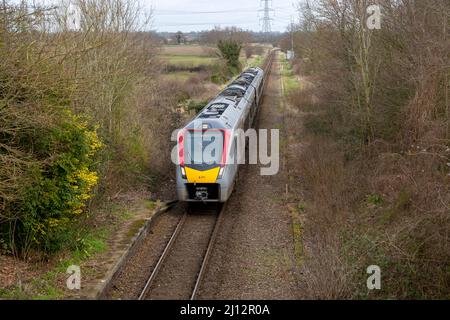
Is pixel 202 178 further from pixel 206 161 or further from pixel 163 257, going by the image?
pixel 163 257

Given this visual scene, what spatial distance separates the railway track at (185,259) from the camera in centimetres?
1004

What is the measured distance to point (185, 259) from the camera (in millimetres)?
11609

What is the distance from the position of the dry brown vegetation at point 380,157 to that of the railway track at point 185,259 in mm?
2302

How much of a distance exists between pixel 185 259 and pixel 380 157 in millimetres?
6753

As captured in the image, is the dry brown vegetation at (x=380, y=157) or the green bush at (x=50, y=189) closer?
the dry brown vegetation at (x=380, y=157)

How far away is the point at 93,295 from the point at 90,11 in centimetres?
1007

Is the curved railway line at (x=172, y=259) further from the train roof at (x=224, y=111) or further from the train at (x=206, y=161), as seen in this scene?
the train roof at (x=224, y=111)

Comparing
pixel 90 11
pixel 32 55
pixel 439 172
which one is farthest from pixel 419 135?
pixel 90 11

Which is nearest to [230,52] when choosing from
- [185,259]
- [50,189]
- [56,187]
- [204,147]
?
[204,147]

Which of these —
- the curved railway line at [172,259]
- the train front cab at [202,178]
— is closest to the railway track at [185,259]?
the curved railway line at [172,259]

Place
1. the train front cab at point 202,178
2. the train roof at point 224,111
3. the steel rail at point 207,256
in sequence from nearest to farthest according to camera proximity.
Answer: the steel rail at point 207,256, the train front cab at point 202,178, the train roof at point 224,111

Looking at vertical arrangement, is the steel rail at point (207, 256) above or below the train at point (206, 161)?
→ below

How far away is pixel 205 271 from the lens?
1087cm

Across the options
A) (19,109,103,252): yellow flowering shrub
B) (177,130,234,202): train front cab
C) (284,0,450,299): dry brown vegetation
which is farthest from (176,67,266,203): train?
(19,109,103,252): yellow flowering shrub
